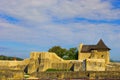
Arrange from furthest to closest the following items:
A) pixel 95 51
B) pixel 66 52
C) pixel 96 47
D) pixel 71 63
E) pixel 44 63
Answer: pixel 66 52
pixel 96 47
pixel 95 51
pixel 44 63
pixel 71 63

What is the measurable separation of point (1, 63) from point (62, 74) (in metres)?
22.8

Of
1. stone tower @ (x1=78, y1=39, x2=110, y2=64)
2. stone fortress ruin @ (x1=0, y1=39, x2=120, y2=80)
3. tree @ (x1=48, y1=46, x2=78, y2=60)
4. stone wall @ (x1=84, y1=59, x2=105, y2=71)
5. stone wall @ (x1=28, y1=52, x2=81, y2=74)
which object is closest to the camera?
stone wall @ (x1=84, y1=59, x2=105, y2=71)

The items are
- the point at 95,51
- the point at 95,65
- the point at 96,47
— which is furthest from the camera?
the point at 96,47

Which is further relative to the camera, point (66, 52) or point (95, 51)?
point (66, 52)

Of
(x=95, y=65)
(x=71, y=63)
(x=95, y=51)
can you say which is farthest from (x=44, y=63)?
(x=95, y=51)

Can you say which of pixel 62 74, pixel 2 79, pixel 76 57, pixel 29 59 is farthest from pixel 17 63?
pixel 2 79

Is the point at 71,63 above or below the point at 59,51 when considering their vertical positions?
below

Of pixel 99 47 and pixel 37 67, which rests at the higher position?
pixel 99 47

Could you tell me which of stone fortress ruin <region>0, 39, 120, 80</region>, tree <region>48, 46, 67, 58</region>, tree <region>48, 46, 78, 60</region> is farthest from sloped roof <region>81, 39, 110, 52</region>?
tree <region>48, 46, 67, 58</region>

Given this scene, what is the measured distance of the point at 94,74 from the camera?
44156 mm

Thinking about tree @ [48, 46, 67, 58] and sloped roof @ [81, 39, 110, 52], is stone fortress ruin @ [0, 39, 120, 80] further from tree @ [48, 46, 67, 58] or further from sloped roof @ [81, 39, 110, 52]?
tree @ [48, 46, 67, 58]

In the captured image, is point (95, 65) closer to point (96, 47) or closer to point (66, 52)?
point (96, 47)

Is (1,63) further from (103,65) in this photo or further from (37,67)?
(103,65)

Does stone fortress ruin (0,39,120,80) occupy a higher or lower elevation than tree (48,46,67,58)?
lower
